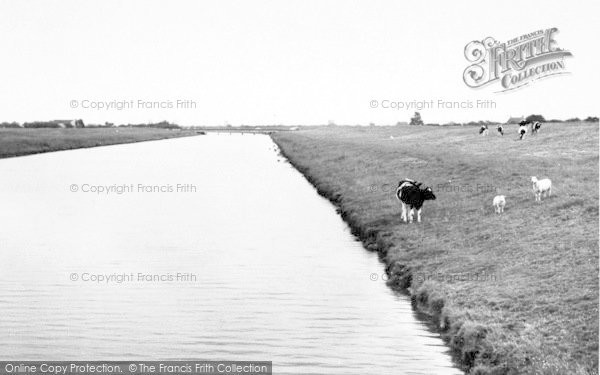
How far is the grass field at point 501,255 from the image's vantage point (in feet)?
59.7

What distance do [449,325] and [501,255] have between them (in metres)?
6.50

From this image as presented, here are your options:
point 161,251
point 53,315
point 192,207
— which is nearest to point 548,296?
point 53,315

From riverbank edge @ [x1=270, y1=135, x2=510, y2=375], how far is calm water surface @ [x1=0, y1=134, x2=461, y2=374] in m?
0.40

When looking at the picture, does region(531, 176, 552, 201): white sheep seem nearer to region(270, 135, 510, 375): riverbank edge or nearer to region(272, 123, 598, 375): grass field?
region(272, 123, 598, 375): grass field

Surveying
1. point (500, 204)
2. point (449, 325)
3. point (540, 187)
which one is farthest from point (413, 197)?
point (449, 325)

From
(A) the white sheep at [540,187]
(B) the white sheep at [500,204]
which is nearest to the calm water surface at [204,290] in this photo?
(B) the white sheep at [500,204]

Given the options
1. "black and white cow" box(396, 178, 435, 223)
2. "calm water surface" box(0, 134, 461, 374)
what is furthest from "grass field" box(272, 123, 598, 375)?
"calm water surface" box(0, 134, 461, 374)

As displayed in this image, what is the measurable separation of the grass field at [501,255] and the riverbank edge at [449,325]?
0.04m

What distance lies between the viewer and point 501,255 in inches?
1070

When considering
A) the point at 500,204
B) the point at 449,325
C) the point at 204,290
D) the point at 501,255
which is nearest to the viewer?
the point at 449,325

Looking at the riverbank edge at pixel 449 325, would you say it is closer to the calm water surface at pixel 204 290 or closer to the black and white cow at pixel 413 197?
the calm water surface at pixel 204 290

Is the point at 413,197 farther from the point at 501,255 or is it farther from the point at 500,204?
the point at 501,255

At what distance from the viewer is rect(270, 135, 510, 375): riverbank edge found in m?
17.7

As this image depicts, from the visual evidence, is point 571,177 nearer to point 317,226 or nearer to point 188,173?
point 317,226
